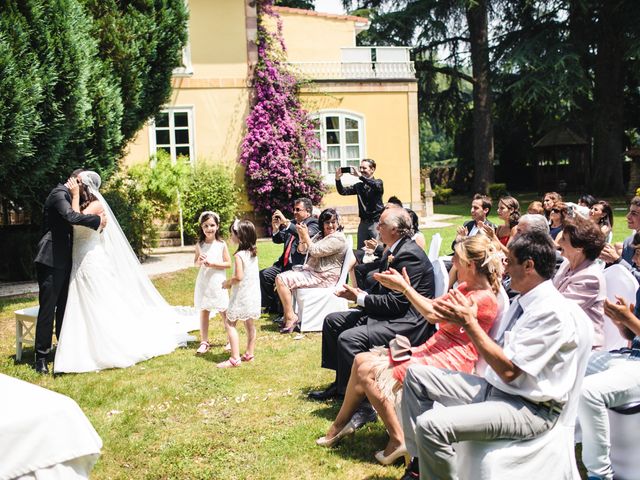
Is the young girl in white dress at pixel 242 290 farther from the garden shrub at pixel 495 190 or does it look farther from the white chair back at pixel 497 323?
the garden shrub at pixel 495 190

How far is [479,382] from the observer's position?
12.1ft

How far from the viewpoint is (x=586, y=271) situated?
4504mm

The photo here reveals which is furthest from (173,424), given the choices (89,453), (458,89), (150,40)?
(458,89)

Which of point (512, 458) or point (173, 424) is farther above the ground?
point (512, 458)

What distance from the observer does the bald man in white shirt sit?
3186 mm

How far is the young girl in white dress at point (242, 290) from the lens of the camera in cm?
678

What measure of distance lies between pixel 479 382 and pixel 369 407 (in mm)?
1488

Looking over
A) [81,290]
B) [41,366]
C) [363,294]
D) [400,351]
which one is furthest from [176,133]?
[400,351]

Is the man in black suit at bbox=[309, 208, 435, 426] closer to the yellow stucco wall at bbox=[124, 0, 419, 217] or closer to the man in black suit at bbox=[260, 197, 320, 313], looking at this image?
the man in black suit at bbox=[260, 197, 320, 313]

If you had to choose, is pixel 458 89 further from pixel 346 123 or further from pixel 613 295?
pixel 613 295

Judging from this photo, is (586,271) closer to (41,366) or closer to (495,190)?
(41,366)

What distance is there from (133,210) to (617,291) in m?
11.5

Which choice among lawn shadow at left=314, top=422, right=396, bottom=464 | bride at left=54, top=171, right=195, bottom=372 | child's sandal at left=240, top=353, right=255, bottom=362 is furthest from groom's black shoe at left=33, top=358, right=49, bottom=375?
lawn shadow at left=314, top=422, right=396, bottom=464

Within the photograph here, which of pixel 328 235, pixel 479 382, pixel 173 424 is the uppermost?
pixel 328 235
